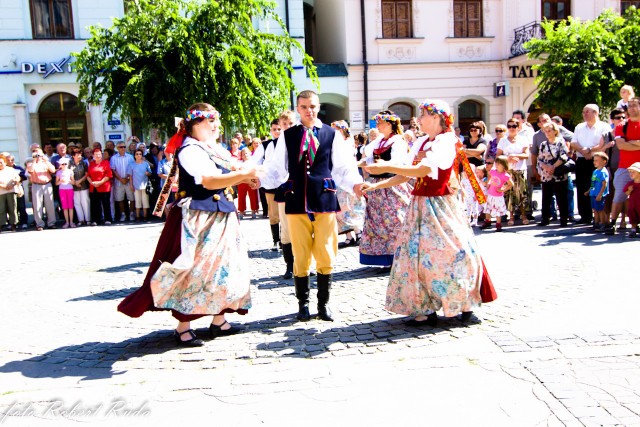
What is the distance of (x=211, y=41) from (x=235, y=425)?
819cm

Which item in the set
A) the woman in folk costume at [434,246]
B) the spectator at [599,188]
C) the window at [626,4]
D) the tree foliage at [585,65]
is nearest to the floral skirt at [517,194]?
the spectator at [599,188]

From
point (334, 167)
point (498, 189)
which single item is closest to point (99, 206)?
point (498, 189)

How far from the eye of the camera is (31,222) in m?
15.7

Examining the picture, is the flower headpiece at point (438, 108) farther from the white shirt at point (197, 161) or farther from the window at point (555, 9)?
the window at point (555, 9)

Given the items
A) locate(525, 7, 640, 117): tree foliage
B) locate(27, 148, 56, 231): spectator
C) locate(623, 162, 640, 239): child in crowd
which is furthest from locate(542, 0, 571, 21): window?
locate(27, 148, 56, 231): spectator

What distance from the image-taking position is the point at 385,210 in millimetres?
7348

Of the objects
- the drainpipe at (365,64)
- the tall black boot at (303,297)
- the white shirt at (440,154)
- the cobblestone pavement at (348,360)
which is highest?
the drainpipe at (365,64)

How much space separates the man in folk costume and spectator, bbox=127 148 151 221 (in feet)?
33.6

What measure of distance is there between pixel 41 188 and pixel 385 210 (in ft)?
33.9

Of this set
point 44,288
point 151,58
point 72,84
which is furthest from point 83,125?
point 44,288

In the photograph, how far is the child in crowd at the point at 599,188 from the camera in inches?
376

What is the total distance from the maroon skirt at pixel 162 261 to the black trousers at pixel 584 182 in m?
8.00

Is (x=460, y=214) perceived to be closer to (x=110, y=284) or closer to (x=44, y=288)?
(x=110, y=284)

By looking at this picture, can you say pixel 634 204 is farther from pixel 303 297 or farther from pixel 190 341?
pixel 190 341
